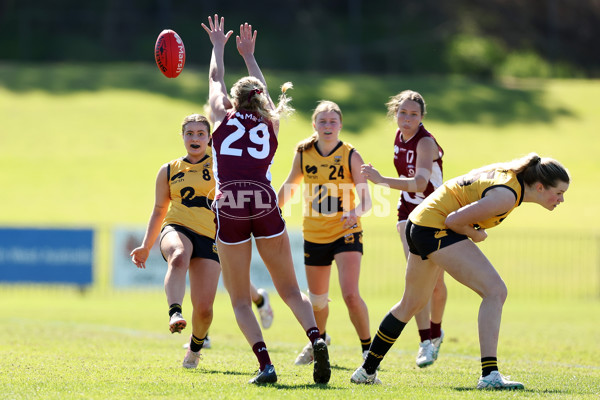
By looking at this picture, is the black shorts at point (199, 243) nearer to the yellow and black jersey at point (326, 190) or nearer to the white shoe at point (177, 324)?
the white shoe at point (177, 324)

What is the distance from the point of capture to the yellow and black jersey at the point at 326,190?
321 inches

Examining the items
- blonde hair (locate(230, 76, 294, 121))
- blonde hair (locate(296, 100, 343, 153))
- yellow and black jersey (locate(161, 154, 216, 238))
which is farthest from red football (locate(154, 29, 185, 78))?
blonde hair (locate(230, 76, 294, 121))

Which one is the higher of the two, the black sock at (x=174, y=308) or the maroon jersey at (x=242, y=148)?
the maroon jersey at (x=242, y=148)

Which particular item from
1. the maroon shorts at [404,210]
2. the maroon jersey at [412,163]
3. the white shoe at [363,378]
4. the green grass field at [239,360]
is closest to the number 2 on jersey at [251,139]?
the green grass field at [239,360]

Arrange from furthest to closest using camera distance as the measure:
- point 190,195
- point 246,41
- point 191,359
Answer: point 190,195 < point 191,359 < point 246,41

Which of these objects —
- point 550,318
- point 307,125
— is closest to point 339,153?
point 550,318

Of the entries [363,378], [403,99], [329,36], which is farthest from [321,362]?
[329,36]

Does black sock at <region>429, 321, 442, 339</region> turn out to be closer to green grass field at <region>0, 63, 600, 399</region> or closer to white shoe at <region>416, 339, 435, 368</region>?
green grass field at <region>0, 63, 600, 399</region>

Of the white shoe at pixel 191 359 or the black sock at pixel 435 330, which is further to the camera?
the black sock at pixel 435 330

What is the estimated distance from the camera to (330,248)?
8.10 metres

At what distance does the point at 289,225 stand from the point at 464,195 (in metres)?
19.1

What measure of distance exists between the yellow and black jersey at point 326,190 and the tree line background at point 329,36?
3505 cm

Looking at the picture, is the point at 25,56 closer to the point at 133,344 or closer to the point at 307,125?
the point at 307,125

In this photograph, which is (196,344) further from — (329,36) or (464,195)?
(329,36)
